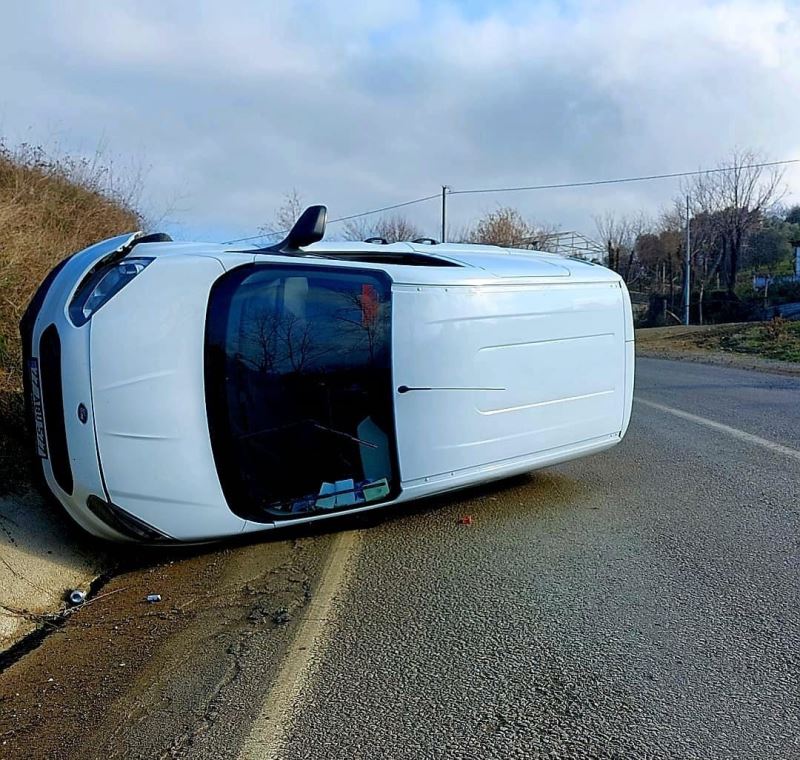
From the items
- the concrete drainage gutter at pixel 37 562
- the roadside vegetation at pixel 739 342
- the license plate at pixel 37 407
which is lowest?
the roadside vegetation at pixel 739 342

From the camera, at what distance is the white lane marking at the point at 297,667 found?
2762 mm

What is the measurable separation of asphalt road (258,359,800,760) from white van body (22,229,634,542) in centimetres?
55

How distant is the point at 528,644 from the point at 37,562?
9.67 feet

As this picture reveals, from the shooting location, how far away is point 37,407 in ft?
14.4

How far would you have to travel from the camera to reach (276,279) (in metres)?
4.58

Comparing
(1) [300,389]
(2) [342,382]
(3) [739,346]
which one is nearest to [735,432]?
(2) [342,382]

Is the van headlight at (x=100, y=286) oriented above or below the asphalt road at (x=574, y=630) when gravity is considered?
above

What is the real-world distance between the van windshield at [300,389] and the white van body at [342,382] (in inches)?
0.7

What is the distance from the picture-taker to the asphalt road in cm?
278

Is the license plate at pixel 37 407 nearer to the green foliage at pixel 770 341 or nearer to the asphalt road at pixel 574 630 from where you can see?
the asphalt road at pixel 574 630

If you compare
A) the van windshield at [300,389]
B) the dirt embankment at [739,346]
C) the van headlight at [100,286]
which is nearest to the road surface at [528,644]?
the van windshield at [300,389]

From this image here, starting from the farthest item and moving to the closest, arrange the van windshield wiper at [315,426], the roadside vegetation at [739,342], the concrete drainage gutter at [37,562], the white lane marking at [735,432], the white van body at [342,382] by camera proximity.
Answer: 1. the roadside vegetation at [739,342]
2. the white lane marking at [735,432]
3. the van windshield wiper at [315,426]
4. the white van body at [342,382]
5. the concrete drainage gutter at [37,562]

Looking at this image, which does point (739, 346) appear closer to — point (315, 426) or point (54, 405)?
point (315, 426)

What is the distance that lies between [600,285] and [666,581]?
2.71 metres
